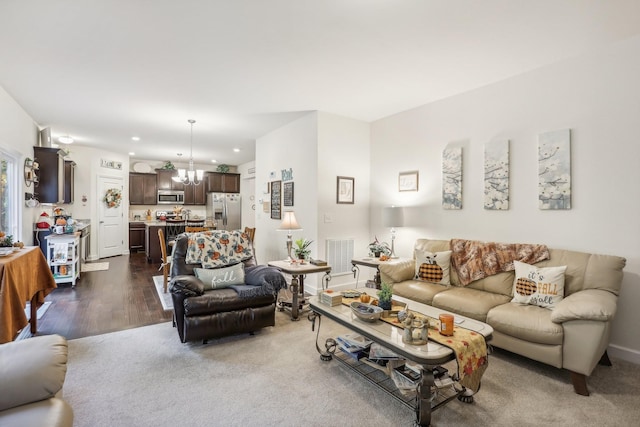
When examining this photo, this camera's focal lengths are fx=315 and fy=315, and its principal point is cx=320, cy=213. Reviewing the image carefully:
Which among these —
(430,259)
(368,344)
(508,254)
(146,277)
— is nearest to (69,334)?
(146,277)

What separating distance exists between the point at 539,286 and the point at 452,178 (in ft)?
5.47

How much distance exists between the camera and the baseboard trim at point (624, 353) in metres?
2.68

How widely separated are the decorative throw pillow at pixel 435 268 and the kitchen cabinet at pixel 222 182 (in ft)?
24.4

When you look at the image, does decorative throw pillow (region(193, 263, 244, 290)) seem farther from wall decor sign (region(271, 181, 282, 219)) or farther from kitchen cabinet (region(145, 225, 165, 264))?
kitchen cabinet (region(145, 225, 165, 264))

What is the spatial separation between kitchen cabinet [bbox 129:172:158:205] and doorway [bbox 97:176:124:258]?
1.85ft

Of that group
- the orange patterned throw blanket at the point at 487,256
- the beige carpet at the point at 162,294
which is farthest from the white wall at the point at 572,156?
the beige carpet at the point at 162,294

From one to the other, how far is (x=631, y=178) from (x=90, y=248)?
951cm

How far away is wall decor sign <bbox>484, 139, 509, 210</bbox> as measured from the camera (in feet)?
11.5

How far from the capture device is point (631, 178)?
2713 mm

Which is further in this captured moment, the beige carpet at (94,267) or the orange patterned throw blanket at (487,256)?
the beige carpet at (94,267)

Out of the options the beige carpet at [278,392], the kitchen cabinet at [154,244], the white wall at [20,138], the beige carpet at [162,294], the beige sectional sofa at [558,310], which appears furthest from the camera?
the kitchen cabinet at [154,244]

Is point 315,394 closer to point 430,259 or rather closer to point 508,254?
point 430,259

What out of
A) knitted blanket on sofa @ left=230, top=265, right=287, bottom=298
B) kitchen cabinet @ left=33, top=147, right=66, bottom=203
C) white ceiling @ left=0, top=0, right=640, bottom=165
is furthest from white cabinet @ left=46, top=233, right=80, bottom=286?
knitted blanket on sofa @ left=230, top=265, right=287, bottom=298

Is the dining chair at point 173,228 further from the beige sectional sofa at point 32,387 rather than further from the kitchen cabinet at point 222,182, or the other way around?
the beige sectional sofa at point 32,387
